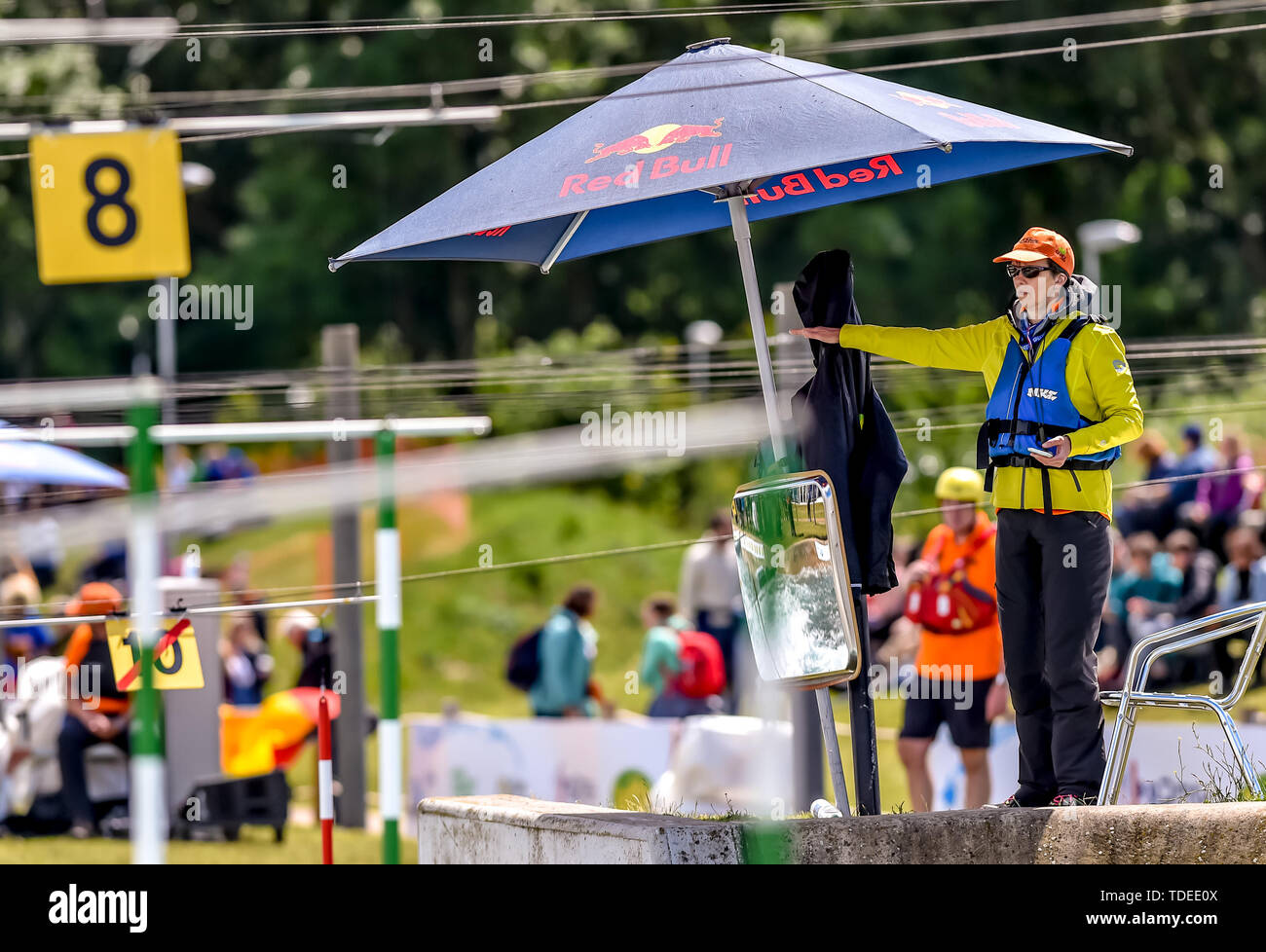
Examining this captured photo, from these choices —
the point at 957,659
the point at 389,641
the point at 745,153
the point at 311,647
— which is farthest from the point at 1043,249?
the point at 311,647

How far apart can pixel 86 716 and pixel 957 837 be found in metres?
7.24

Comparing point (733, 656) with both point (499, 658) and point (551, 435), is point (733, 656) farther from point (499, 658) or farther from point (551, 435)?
point (551, 435)

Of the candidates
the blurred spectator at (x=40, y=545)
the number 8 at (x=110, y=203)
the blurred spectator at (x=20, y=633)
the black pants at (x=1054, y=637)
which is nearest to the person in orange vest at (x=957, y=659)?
the black pants at (x=1054, y=637)

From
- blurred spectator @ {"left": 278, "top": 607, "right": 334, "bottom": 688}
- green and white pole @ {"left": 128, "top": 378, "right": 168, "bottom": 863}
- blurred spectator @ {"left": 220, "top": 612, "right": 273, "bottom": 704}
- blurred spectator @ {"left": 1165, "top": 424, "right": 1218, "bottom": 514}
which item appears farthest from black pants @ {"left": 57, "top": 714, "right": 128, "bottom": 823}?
blurred spectator @ {"left": 1165, "top": 424, "right": 1218, "bottom": 514}

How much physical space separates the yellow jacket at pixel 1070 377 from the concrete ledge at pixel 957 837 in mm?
976

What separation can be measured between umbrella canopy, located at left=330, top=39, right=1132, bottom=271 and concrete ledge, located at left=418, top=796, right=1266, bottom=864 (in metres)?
1.80

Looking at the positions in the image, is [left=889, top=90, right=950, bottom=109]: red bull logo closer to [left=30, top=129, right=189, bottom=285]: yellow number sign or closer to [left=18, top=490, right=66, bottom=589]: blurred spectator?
[left=30, top=129, right=189, bottom=285]: yellow number sign

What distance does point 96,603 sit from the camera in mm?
7938

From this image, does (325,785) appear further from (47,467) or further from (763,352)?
(47,467)

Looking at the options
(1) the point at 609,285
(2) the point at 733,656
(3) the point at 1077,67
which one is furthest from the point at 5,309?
(2) the point at 733,656

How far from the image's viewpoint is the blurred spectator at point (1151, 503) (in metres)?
12.6

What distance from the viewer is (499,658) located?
74.0ft
